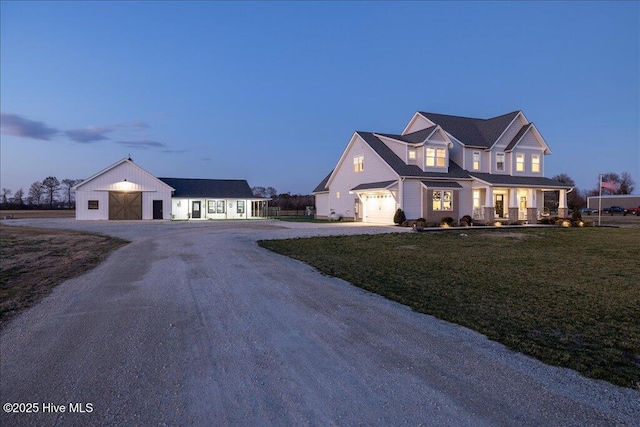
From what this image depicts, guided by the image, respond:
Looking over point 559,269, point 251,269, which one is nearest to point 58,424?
point 251,269

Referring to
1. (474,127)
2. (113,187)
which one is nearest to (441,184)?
(474,127)

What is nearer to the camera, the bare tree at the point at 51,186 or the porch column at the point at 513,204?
the porch column at the point at 513,204

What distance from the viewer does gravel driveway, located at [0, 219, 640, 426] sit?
11.1ft

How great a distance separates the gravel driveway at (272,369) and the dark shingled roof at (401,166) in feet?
72.5

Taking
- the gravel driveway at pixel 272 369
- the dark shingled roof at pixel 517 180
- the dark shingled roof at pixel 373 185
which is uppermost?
the dark shingled roof at pixel 517 180

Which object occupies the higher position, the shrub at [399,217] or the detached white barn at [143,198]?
the detached white barn at [143,198]

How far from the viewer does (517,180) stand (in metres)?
31.5

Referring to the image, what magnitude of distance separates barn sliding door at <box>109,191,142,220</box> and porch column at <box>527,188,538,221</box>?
118 ft

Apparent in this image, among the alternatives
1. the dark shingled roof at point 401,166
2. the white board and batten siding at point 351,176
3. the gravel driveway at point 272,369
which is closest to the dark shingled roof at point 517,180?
the dark shingled roof at point 401,166

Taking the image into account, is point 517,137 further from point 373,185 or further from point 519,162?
point 373,185

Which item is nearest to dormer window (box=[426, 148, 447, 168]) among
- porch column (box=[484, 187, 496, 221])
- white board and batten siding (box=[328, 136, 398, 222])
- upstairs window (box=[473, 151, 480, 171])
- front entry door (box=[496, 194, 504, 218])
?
upstairs window (box=[473, 151, 480, 171])

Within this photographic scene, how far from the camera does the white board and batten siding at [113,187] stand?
Result: 38094 millimetres

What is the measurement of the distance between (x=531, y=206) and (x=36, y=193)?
304 feet

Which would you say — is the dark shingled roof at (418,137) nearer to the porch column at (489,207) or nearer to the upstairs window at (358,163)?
the upstairs window at (358,163)
